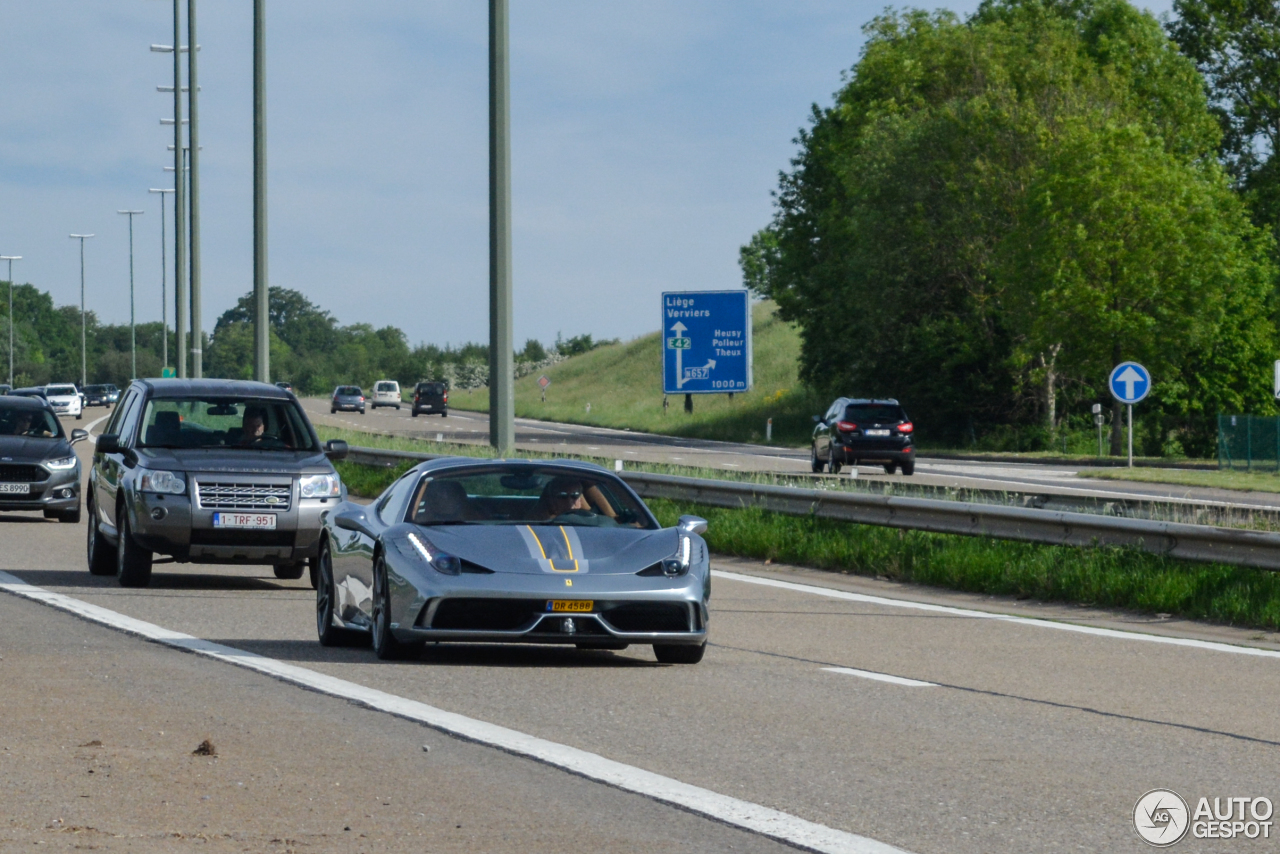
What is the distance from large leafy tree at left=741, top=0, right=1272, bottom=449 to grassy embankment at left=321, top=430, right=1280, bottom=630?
1388 inches

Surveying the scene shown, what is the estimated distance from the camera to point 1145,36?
68.2m

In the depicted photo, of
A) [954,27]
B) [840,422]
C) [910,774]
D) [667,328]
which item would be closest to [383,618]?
[910,774]

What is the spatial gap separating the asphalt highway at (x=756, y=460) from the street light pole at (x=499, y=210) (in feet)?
21.8

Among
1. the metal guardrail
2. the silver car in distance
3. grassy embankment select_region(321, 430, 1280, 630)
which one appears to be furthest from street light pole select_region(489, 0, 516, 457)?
the silver car in distance

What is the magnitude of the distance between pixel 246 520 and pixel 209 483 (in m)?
0.42

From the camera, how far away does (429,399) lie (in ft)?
310

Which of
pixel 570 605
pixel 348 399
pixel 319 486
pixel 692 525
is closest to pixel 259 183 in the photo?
pixel 319 486

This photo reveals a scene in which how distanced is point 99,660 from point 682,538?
3.30m

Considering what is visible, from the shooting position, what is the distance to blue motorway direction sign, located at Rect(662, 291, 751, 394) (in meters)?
24.7

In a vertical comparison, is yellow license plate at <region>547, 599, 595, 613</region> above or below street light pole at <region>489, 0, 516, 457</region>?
below

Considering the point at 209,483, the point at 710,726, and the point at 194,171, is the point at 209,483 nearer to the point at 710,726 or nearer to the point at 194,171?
the point at 710,726

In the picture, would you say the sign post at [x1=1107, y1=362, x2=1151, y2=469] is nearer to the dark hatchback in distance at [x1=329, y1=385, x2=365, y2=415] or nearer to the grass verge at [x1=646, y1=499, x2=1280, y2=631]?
the grass verge at [x1=646, y1=499, x2=1280, y2=631]

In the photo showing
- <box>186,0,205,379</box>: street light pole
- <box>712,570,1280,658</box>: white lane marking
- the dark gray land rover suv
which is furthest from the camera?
<box>186,0,205,379</box>: street light pole

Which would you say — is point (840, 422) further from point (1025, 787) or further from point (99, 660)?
point (1025, 787)
